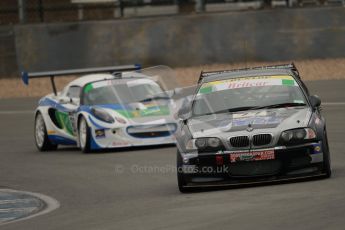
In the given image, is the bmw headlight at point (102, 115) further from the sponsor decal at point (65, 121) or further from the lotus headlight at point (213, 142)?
the lotus headlight at point (213, 142)

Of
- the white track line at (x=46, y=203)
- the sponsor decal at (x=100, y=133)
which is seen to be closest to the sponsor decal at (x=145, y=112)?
the sponsor decal at (x=100, y=133)

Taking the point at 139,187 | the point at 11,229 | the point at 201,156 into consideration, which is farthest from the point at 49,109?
the point at 11,229

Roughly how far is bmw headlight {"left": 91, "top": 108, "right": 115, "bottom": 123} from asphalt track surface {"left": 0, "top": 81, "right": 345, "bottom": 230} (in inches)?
Result: 20.5

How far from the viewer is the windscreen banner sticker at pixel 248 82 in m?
13.1

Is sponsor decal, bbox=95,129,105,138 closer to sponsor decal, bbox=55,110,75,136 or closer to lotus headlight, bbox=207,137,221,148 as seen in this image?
sponsor decal, bbox=55,110,75,136

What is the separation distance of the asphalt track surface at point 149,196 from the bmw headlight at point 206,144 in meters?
0.47

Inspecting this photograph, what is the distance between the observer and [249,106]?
41.7 ft

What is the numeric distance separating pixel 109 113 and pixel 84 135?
0.53 meters

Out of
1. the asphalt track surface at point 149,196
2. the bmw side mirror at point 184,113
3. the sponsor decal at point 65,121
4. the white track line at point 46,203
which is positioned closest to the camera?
the asphalt track surface at point 149,196

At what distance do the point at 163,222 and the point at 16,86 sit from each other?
61.5 feet

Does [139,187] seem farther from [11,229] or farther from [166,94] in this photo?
[166,94]

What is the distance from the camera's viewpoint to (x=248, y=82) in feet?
43.1

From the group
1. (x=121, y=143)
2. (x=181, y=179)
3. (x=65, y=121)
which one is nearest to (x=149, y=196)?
(x=181, y=179)

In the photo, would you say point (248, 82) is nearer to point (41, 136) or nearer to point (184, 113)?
point (184, 113)
